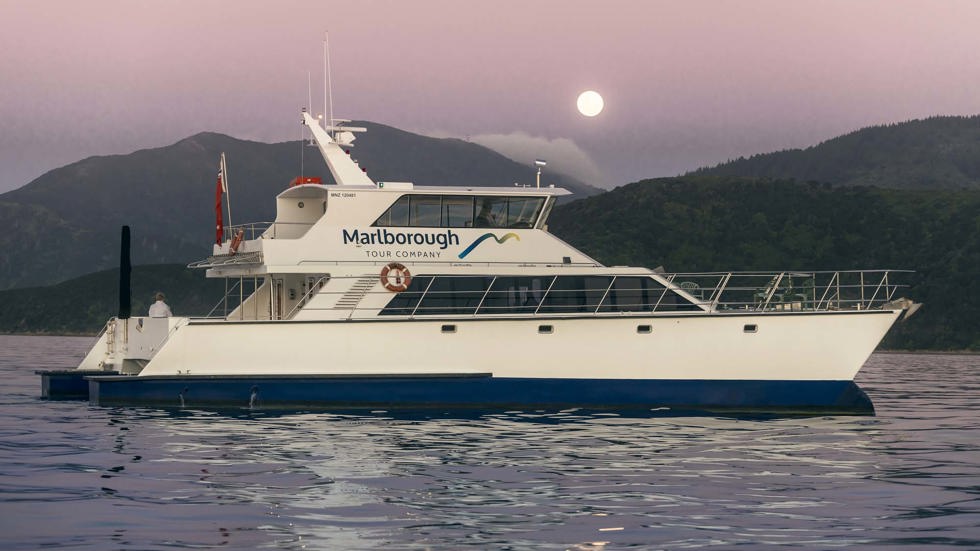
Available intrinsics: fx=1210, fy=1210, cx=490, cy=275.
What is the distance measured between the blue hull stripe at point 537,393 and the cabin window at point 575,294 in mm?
1464

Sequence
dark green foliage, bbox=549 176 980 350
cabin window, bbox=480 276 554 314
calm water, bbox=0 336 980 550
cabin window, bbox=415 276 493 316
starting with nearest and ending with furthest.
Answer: calm water, bbox=0 336 980 550 < cabin window, bbox=415 276 493 316 < cabin window, bbox=480 276 554 314 < dark green foliage, bbox=549 176 980 350

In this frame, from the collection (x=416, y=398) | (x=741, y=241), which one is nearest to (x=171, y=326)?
(x=416, y=398)

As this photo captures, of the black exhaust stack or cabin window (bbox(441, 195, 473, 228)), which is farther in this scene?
the black exhaust stack

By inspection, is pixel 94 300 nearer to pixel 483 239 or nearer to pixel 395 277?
pixel 483 239

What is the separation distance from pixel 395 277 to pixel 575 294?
11.3 ft

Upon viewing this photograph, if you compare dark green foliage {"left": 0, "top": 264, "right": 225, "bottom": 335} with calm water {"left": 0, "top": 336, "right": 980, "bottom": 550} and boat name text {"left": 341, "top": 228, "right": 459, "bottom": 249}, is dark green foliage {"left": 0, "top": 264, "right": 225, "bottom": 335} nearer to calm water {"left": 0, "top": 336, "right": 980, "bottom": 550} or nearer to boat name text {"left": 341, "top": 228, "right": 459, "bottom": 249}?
boat name text {"left": 341, "top": 228, "right": 459, "bottom": 249}

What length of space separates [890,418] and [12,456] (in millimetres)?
15436

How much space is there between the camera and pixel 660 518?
11.7 m

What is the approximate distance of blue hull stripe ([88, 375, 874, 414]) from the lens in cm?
2211

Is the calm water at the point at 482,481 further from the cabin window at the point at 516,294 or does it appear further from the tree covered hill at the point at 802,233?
the tree covered hill at the point at 802,233

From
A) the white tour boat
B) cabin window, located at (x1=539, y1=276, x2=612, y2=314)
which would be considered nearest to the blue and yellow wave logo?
the white tour boat

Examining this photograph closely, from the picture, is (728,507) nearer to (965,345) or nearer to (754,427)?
(754,427)

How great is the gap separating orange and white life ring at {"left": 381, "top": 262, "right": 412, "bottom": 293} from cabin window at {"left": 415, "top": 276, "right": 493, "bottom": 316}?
0.47m

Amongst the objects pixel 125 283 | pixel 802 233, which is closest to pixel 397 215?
pixel 125 283
